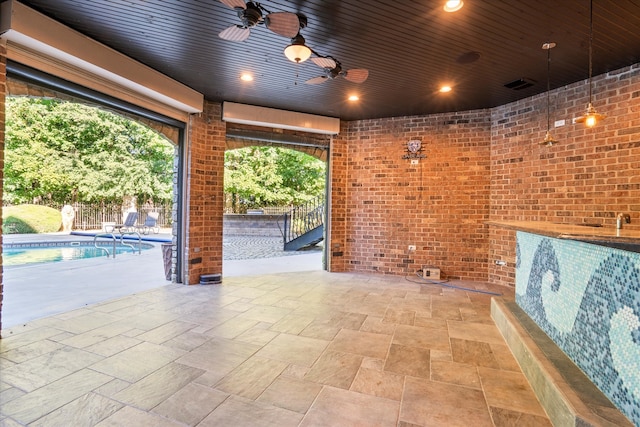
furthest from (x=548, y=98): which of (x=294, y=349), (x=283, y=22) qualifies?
(x=294, y=349)

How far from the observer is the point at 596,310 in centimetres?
174

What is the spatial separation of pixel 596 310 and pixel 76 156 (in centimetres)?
1665

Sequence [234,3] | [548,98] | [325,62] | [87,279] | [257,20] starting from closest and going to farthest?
1. [234,3]
2. [257,20]
3. [325,62]
4. [548,98]
5. [87,279]

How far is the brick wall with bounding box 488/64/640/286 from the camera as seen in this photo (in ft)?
11.6

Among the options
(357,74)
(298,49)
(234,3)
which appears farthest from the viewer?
(357,74)

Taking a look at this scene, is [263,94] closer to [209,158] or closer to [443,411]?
[209,158]

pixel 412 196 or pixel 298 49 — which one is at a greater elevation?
pixel 298 49

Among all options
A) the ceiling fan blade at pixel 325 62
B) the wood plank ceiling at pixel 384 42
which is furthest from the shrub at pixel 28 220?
the ceiling fan blade at pixel 325 62

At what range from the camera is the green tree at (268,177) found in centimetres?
1328

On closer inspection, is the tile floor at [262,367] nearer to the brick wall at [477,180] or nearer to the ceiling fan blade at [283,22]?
the brick wall at [477,180]

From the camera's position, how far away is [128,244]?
9.94 meters

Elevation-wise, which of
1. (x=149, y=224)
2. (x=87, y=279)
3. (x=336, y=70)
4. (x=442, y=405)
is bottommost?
(x=442, y=405)

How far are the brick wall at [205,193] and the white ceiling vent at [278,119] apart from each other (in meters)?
0.23

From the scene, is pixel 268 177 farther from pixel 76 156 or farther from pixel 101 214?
pixel 76 156
